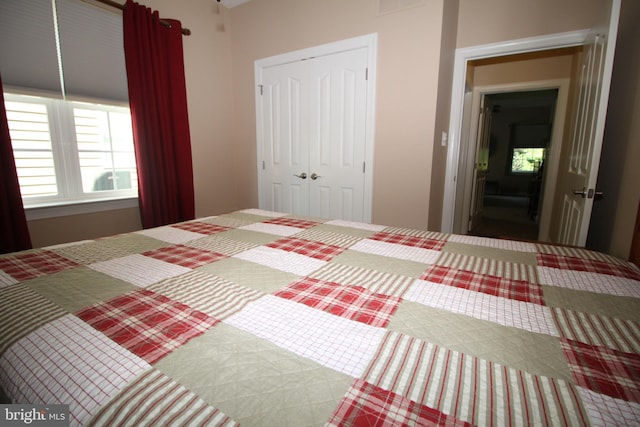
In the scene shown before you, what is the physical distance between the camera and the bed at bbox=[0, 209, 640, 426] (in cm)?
46

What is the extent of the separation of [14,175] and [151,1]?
178 centimetres

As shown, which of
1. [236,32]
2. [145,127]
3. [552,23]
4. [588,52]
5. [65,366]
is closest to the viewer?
[65,366]

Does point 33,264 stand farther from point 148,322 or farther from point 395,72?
point 395,72

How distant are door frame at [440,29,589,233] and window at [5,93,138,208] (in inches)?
115

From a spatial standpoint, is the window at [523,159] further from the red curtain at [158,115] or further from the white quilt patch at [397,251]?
the white quilt patch at [397,251]

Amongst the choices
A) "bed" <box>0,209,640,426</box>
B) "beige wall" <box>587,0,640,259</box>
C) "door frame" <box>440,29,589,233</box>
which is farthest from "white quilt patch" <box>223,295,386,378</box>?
"door frame" <box>440,29,589,233</box>

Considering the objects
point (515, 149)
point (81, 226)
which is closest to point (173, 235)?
point (81, 226)

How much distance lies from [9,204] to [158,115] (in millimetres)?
1207

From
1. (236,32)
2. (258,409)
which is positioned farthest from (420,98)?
(258,409)

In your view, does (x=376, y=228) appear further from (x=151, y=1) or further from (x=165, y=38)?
(x=151, y=1)

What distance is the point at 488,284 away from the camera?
90 cm

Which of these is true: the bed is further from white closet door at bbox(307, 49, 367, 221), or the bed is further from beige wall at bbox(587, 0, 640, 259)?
white closet door at bbox(307, 49, 367, 221)

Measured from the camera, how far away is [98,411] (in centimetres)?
46

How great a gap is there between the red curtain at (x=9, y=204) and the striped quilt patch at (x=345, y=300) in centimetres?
216
